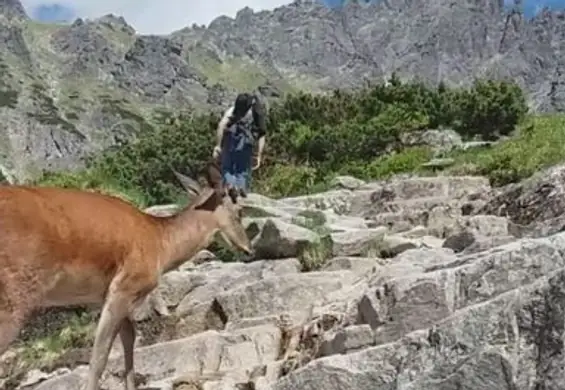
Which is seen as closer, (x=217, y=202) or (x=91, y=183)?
(x=217, y=202)

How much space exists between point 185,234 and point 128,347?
1418mm

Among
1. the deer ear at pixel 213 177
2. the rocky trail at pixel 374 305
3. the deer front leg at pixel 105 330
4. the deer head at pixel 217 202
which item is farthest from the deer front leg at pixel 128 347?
the deer ear at pixel 213 177

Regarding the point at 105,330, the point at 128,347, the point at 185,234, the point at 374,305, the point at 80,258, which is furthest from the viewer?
the point at 185,234

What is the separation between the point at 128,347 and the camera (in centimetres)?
1109

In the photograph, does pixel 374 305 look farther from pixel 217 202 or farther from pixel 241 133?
pixel 241 133

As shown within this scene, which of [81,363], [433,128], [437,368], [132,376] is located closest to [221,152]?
[81,363]

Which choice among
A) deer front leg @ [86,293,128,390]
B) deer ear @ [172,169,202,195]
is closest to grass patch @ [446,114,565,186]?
deer ear @ [172,169,202,195]

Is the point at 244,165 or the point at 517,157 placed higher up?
the point at 517,157

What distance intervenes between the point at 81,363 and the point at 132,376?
8.45 ft

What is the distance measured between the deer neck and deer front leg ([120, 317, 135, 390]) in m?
0.70

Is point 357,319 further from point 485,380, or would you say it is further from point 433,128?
point 433,128

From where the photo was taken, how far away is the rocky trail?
7398 mm

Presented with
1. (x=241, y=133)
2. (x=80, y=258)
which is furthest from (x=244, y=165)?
(x=80, y=258)

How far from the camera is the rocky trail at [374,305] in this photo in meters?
7.40
